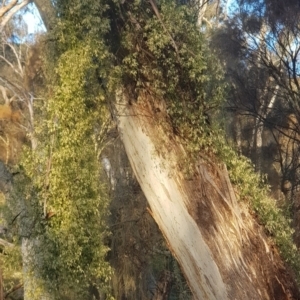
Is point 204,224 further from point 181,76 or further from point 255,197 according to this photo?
point 181,76

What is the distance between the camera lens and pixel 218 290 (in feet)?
16.5

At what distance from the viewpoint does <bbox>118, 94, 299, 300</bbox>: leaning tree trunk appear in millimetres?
5043

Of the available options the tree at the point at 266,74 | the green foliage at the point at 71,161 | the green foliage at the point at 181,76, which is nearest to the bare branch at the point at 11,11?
the green foliage at the point at 71,161

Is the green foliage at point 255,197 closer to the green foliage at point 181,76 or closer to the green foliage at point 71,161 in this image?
the green foliage at point 181,76

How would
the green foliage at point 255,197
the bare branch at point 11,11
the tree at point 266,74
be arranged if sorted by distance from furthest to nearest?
the tree at point 266,74 < the bare branch at point 11,11 < the green foliage at point 255,197

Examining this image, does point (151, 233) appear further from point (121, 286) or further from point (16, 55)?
point (16, 55)

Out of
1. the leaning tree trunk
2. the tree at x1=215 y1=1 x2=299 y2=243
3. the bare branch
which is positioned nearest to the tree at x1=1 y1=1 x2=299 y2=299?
the leaning tree trunk

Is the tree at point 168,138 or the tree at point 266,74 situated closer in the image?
the tree at point 168,138

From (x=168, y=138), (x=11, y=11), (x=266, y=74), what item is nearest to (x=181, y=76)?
(x=168, y=138)

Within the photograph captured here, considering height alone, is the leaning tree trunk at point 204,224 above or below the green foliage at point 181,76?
below

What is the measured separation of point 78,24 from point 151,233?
7015 millimetres

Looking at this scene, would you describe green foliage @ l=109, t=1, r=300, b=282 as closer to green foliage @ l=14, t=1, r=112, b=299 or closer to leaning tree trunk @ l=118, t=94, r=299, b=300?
leaning tree trunk @ l=118, t=94, r=299, b=300

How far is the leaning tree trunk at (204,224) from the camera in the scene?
16.5ft

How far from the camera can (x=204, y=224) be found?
5.11m
